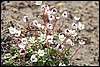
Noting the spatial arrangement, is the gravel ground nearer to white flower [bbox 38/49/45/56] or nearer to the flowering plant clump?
the flowering plant clump

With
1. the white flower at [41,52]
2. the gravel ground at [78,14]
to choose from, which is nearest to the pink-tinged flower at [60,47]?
the white flower at [41,52]

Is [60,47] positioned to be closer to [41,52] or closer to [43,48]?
[41,52]

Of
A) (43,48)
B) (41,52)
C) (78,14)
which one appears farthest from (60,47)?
(78,14)

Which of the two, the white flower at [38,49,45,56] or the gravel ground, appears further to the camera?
the gravel ground

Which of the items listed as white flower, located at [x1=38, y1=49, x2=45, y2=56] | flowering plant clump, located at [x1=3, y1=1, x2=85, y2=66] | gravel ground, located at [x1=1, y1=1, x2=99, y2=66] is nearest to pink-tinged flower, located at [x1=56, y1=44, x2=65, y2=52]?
flowering plant clump, located at [x1=3, y1=1, x2=85, y2=66]

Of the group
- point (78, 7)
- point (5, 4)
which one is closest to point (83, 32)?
point (78, 7)

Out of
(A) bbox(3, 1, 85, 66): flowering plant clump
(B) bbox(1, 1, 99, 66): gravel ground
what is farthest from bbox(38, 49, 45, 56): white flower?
(B) bbox(1, 1, 99, 66): gravel ground

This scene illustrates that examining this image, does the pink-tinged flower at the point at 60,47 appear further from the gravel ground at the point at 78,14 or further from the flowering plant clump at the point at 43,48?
the gravel ground at the point at 78,14

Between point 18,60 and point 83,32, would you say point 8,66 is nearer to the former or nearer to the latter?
point 18,60
